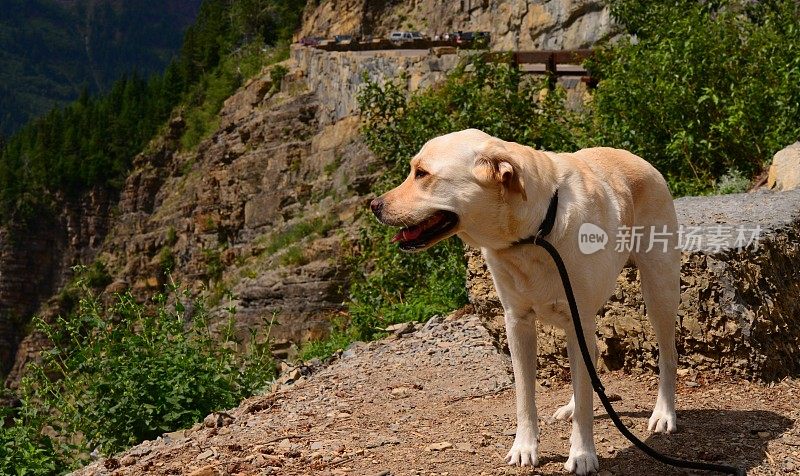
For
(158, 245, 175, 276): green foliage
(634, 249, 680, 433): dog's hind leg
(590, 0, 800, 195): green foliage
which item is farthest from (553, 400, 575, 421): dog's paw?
(158, 245, 175, 276): green foliage

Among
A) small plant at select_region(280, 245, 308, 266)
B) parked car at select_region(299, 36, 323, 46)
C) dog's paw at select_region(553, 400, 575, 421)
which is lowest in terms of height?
small plant at select_region(280, 245, 308, 266)

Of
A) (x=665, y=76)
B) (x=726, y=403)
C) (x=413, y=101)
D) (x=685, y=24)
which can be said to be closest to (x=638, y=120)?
Result: (x=665, y=76)

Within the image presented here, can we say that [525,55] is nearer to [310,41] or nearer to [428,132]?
[428,132]

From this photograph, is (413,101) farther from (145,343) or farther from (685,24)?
(145,343)

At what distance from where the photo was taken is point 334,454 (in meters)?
5.56

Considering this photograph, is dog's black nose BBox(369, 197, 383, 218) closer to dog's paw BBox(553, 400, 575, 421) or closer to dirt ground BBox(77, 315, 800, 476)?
dirt ground BBox(77, 315, 800, 476)

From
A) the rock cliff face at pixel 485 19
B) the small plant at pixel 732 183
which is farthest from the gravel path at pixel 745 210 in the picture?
the rock cliff face at pixel 485 19

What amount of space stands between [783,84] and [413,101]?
5.32 metres

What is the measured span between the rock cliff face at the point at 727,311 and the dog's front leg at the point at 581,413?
1850 mm

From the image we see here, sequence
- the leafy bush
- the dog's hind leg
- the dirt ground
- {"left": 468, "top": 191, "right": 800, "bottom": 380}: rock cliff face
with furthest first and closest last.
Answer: the leafy bush < {"left": 468, "top": 191, "right": 800, "bottom": 380}: rock cliff face < the dog's hind leg < the dirt ground

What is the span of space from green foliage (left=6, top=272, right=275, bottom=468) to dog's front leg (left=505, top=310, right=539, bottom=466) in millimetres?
3437

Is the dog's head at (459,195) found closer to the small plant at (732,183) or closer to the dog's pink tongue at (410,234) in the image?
the dog's pink tongue at (410,234)

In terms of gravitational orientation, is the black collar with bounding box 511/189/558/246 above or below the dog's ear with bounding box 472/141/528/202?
below

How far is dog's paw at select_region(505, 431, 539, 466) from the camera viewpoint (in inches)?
192
